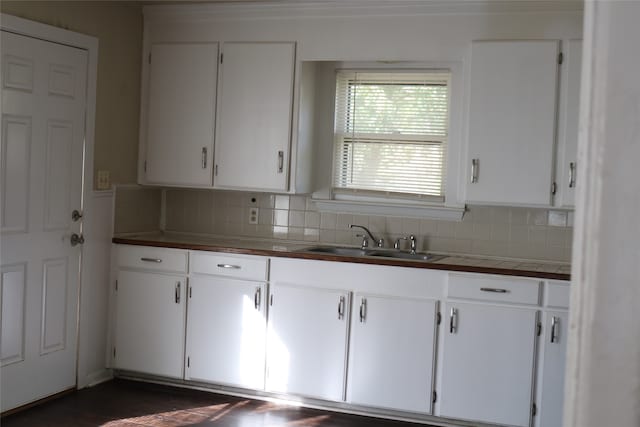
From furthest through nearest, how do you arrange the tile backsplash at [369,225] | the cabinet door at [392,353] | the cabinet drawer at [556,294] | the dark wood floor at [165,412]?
the tile backsplash at [369,225] → the cabinet door at [392,353] → the dark wood floor at [165,412] → the cabinet drawer at [556,294]

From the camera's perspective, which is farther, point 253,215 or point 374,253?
point 253,215

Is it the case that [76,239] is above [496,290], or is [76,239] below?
above

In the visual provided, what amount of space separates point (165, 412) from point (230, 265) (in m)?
0.87

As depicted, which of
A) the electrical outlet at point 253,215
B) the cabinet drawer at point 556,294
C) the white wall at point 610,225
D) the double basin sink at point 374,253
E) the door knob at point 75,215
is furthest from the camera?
the electrical outlet at point 253,215

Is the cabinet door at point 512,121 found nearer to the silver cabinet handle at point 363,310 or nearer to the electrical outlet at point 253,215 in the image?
the silver cabinet handle at point 363,310

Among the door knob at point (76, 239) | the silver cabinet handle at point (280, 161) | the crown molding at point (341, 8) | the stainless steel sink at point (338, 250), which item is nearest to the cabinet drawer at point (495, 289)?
the stainless steel sink at point (338, 250)

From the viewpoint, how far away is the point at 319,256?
4016 millimetres

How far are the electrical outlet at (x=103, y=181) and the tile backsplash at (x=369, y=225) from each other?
25.5 inches

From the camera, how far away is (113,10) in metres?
4.38

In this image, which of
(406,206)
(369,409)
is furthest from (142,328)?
(406,206)

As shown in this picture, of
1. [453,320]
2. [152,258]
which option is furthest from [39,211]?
[453,320]

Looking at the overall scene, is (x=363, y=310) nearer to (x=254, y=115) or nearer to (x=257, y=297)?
(x=257, y=297)

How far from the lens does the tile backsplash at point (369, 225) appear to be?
13.8ft

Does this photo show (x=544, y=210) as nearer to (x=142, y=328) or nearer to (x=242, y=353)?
(x=242, y=353)
